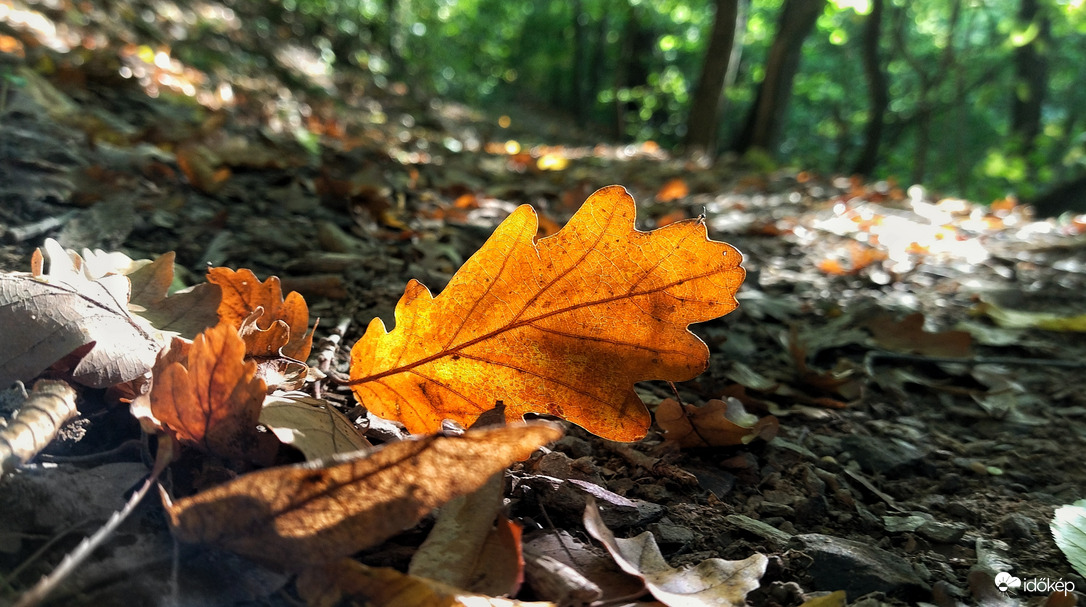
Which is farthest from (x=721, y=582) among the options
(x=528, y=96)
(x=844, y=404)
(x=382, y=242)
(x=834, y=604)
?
(x=528, y=96)

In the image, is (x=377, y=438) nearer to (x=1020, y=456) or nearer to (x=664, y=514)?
(x=664, y=514)

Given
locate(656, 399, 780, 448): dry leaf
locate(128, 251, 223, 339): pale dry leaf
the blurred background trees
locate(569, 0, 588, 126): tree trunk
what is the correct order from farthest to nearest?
locate(569, 0, 588, 126): tree trunk < the blurred background trees < locate(656, 399, 780, 448): dry leaf < locate(128, 251, 223, 339): pale dry leaf

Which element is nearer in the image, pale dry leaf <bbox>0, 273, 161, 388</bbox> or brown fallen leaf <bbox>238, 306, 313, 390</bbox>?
pale dry leaf <bbox>0, 273, 161, 388</bbox>

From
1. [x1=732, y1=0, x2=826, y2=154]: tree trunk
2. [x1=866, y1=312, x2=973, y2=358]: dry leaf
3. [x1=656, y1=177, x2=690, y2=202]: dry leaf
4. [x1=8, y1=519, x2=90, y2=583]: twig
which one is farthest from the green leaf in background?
[x1=732, y1=0, x2=826, y2=154]: tree trunk

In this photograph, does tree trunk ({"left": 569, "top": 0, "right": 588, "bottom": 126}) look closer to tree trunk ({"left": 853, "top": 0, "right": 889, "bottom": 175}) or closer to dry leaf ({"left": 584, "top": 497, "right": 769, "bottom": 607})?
tree trunk ({"left": 853, "top": 0, "right": 889, "bottom": 175})

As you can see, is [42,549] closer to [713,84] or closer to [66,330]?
[66,330]

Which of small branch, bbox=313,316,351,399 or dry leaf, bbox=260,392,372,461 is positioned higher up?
dry leaf, bbox=260,392,372,461

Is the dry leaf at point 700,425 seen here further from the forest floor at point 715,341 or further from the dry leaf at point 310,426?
the dry leaf at point 310,426

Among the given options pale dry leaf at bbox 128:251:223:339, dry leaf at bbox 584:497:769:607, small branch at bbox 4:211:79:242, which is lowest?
dry leaf at bbox 584:497:769:607
